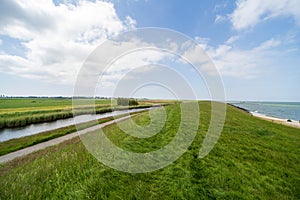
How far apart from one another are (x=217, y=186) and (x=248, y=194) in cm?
87

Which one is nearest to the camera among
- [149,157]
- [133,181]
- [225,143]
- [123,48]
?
[133,181]

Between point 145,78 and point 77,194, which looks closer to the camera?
point 77,194

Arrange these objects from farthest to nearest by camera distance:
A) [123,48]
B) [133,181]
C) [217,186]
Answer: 1. [123,48]
2. [133,181]
3. [217,186]

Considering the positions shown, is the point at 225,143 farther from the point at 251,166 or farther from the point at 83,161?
the point at 83,161

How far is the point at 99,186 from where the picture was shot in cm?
516

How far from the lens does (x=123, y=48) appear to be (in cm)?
1095

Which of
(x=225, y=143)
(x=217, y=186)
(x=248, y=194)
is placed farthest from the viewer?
(x=225, y=143)

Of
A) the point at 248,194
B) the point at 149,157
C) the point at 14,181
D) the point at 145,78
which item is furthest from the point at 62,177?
the point at 145,78

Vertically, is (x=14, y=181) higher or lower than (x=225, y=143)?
lower

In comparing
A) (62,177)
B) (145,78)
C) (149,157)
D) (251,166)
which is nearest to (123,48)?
(145,78)

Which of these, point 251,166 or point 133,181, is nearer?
point 133,181

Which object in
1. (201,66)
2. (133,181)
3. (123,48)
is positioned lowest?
(133,181)

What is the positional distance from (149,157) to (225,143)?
15.2 ft

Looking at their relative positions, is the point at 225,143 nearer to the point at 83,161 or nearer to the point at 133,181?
the point at 133,181
